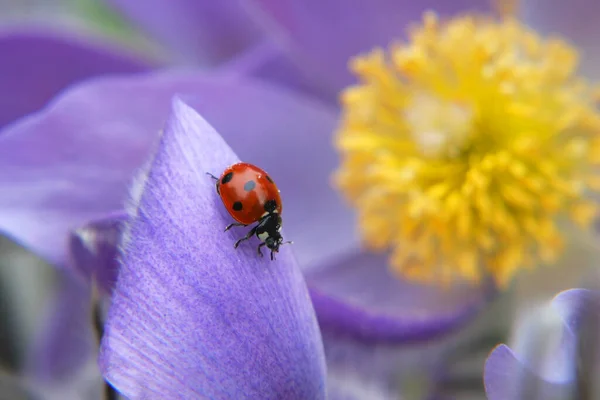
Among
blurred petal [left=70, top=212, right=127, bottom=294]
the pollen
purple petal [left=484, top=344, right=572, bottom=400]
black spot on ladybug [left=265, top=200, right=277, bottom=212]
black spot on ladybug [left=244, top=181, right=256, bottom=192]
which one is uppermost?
the pollen

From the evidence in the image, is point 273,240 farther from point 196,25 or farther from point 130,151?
point 196,25

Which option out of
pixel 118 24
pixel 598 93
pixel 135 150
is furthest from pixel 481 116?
pixel 118 24

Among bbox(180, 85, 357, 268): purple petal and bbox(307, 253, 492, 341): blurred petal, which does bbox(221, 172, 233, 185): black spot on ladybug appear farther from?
bbox(180, 85, 357, 268): purple petal

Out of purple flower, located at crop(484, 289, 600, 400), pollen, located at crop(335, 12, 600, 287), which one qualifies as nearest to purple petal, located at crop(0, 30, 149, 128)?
pollen, located at crop(335, 12, 600, 287)

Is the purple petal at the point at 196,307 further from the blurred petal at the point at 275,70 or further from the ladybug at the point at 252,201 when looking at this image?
the blurred petal at the point at 275,70

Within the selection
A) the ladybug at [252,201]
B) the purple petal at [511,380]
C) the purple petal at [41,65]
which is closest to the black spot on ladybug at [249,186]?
the ladybug at [252,201]

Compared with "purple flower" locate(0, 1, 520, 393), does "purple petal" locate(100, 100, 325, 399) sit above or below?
below
